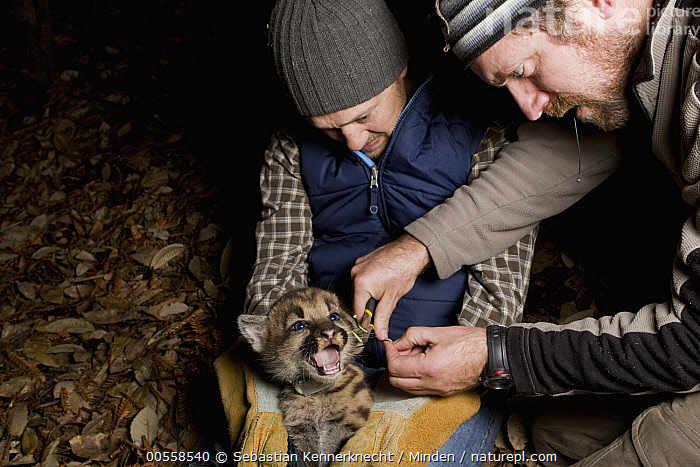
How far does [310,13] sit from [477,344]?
5.27 ft

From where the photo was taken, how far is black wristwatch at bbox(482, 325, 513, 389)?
243 centimetres

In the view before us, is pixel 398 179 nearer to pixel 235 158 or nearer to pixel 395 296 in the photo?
pixel 395 296

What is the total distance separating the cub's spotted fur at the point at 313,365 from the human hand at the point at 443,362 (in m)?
0.32

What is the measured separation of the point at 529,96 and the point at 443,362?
115 centimetres

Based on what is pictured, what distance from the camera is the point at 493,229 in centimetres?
299

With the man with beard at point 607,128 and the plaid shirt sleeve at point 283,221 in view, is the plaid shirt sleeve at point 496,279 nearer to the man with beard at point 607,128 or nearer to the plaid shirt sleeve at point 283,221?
the man with beard at point 607,128

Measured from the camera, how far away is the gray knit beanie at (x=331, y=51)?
256 cm

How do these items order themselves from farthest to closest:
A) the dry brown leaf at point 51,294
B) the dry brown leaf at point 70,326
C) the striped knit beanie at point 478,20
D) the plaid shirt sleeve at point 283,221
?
the dry brown leaf at point 51,294 → the dry brown leaf at point 70,326 → the plaid shirt sleeve at point 283,221 → the striped knit beanie at point 478,20

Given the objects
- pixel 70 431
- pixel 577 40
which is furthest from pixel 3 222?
A: pixel 577 40

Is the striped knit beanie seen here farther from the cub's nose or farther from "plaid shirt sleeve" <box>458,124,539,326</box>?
the cub's nose

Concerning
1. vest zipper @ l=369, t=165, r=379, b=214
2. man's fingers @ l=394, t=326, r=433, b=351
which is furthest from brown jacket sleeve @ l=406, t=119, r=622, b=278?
man's fingers @ l=394, t=326, r=433, b=351

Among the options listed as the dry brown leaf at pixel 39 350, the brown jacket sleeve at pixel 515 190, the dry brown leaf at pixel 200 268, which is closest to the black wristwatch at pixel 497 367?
the brown jacket sleeve at pixel 515 190

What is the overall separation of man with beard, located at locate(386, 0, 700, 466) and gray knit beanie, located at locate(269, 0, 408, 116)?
1.69ft

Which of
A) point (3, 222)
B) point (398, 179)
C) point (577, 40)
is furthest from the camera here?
point (3, 222)
